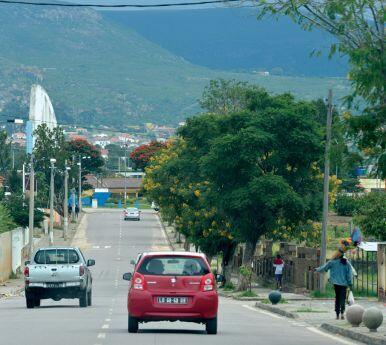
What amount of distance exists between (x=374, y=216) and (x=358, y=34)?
142ft

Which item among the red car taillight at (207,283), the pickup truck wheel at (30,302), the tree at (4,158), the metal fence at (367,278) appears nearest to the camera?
the red car taillight at (207,283)

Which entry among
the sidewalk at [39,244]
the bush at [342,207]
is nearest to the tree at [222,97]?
the bush at [342,207]

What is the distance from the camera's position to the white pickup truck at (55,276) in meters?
37.4

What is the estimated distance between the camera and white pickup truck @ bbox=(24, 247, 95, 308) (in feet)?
123

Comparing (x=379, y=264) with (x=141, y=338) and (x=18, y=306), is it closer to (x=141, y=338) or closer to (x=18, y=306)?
(x=18, y=306)

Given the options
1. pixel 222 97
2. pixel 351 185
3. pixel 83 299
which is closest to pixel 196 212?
pixel 83 299

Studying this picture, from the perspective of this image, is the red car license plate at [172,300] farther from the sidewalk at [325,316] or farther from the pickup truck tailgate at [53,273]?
the pickup truck tailgate at [53,273]

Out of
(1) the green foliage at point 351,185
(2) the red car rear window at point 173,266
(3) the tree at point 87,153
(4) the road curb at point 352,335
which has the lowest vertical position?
(4) the road curb at point 352,335

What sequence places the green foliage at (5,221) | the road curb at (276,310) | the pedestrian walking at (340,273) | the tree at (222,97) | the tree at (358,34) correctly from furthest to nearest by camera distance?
the tree at (222,97) → the green foliage at (5,221) → the road curb at (276,310) → the pedestrian walking at (340,273) → the tree at (358,34)

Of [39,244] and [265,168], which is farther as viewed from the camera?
[39,244]

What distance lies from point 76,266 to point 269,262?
100 ft

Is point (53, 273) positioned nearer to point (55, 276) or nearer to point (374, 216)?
point (55, 276)

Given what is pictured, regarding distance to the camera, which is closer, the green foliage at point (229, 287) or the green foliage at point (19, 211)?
the green foliage at point (229, 287)

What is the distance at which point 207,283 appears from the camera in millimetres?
25625
